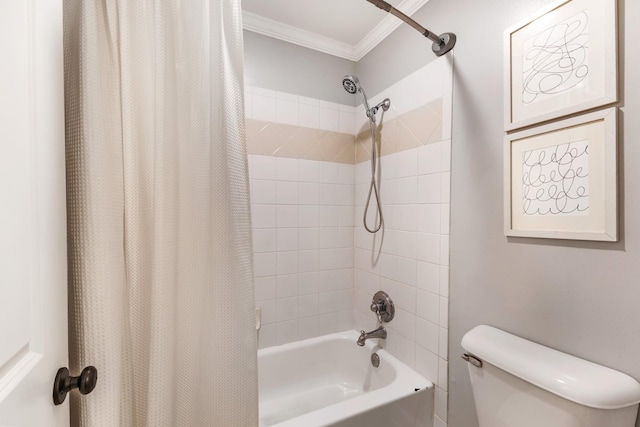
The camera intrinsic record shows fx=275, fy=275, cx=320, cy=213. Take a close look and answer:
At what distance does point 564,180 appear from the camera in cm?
89

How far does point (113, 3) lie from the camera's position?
1.93 feet

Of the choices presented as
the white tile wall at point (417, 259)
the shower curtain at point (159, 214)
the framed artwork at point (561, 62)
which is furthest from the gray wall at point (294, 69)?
the framed artwork at point (561, 62)

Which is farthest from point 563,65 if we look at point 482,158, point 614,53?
point 482,158

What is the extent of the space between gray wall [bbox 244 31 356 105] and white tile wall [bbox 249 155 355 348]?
0.47m

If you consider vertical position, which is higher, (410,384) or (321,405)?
(410,384)

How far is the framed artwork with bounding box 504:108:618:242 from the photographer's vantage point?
0.80 m

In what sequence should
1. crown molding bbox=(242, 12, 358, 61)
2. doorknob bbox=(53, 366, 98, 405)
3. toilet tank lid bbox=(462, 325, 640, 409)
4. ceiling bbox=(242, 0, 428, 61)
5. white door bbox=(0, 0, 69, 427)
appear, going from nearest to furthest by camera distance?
white door bbox=(0, 0, 69, 427) < doorknob bbox=(53, 366, 98, 405) < toilet tank lid bbox=(462, 325, 640, 409) < ceiling bbox=(242, 0, 428, 61) < crown molding bbox=(242, 12, 358, 61)

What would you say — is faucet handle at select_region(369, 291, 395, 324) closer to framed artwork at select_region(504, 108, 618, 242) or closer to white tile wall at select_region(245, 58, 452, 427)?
white tile wall at select_region(245, 58, 452, 427)

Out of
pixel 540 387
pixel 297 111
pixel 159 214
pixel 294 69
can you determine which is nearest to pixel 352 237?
pixel 297 111

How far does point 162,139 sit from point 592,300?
1.30m

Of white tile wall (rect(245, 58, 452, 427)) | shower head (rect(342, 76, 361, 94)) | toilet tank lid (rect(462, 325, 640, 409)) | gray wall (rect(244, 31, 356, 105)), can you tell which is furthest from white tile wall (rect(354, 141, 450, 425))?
→ gray wall (rect(244, 31, 356, 105))

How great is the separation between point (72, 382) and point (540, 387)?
3.81 feet

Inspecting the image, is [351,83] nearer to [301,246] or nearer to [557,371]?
[301,246]

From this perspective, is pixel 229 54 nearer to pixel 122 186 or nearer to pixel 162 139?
pixel 162 139
